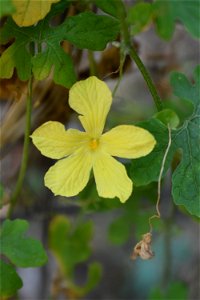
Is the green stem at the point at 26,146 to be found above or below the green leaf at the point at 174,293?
above

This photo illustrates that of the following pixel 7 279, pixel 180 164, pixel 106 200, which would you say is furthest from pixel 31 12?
pixel 106 200

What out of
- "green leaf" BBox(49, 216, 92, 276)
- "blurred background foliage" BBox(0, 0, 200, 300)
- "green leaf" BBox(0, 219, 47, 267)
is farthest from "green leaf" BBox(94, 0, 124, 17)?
"green leaf" BBox(49, 216, 92, 276)

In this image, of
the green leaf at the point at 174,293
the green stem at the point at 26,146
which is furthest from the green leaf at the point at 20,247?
the green leaf at the point at 174,293

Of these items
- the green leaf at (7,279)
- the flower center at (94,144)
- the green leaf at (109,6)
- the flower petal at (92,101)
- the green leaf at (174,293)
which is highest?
the green leaf at (109,6)

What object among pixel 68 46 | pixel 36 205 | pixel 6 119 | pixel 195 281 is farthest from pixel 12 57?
pixel 195 281

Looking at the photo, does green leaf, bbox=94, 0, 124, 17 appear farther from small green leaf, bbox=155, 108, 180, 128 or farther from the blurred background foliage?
small green leaf, bbox=155, 108, 180, 128

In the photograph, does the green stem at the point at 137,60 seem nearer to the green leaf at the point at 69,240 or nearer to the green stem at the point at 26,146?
the green stem at the point at 26,146
